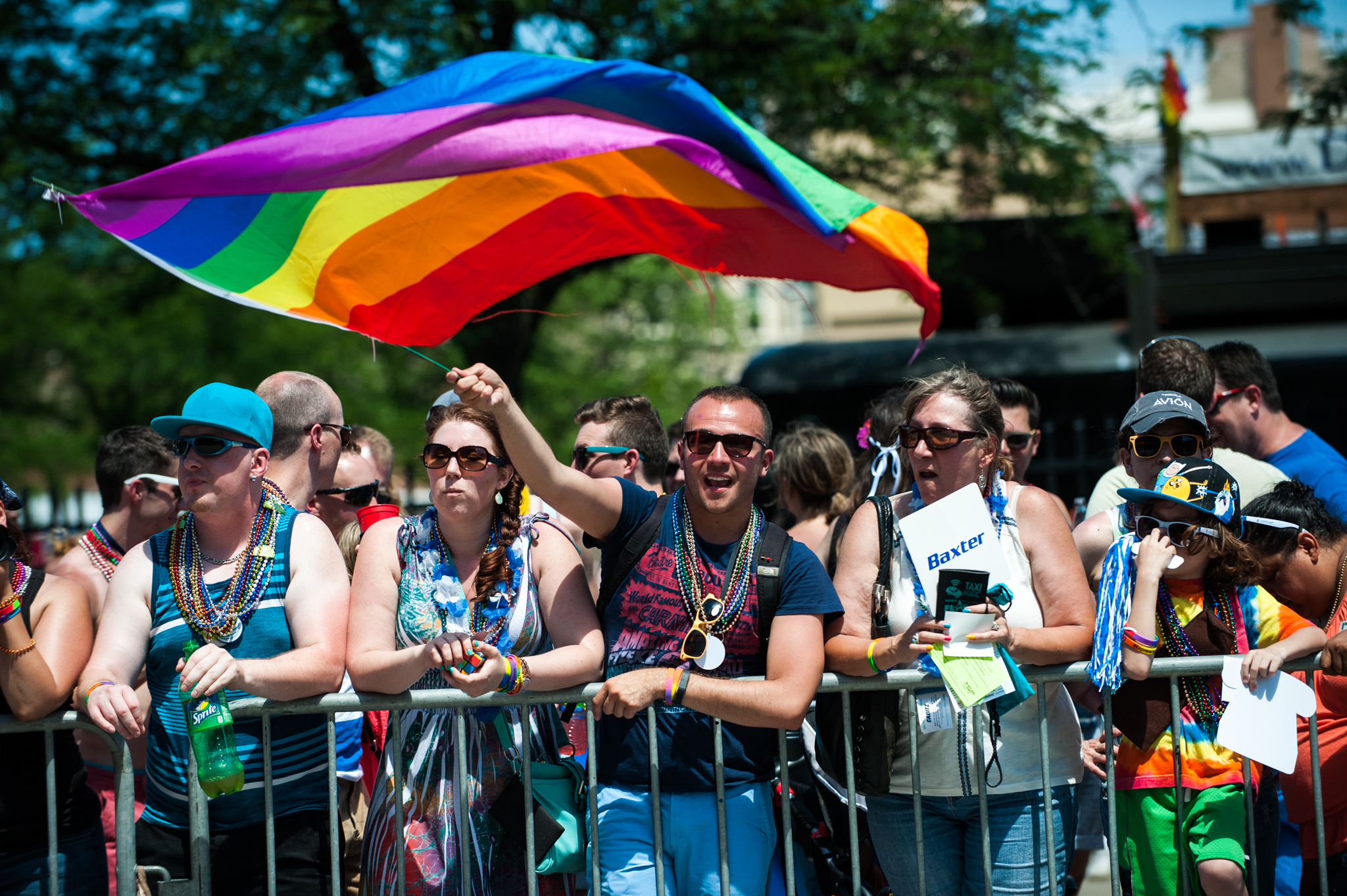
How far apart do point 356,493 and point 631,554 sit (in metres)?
1.89

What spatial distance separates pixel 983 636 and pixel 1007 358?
8.62 metres

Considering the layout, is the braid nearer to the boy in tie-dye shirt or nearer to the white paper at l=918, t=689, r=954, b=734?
the white paper at l=918, t=689, r=954, b=734

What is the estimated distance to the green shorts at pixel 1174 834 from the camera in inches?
129

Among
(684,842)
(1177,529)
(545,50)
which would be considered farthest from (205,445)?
(545,50)

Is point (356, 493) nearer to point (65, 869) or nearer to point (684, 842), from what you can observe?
point (65, 869)

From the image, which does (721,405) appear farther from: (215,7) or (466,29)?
(215,7)

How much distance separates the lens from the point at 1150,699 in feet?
11.1

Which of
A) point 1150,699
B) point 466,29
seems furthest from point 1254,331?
point 1150,699

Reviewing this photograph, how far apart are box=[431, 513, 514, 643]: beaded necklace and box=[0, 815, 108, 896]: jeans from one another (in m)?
1.37

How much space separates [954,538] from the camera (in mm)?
3162

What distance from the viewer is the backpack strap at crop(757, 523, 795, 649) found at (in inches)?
125

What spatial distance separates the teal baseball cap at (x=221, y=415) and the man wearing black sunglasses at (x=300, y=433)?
20.2 inches

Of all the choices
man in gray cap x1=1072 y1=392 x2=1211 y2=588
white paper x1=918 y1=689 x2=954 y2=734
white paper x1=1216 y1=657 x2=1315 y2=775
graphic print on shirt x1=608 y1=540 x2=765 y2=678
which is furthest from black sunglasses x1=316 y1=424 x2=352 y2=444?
white paper x1=1216 y1=657 x2=1315 y2=775

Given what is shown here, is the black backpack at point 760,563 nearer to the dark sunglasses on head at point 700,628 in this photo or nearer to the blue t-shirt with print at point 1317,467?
the dark sunglasses on head at point 700,628
